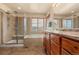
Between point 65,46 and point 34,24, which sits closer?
point 65,46

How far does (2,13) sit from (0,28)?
16 centimetres

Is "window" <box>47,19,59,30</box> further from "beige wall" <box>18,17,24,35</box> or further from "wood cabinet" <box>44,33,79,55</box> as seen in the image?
"beige wall" <box>18,17,24,35</box>

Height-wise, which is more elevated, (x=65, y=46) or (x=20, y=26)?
(x=20, y=26)

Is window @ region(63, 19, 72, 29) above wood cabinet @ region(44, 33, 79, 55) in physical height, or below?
above

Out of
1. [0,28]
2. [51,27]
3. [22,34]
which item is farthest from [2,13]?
[51,27]

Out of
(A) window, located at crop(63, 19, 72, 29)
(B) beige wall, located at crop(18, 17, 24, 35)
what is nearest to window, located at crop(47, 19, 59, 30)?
(A) window, located at crop(63, 19, 72, 29)

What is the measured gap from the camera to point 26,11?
1135 millimetres

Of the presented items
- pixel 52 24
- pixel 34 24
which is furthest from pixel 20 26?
pixel 52 24

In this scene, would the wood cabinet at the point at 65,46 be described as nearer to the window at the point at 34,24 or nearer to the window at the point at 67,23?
the window at the point at 67,23

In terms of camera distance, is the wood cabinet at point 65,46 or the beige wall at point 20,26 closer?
the wood cabinet at point 65,46

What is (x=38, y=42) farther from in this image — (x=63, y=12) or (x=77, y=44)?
(x=77, y=44)

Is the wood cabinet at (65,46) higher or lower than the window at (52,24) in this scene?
lower

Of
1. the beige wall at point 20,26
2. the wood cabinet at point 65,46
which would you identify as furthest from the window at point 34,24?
the wood cabinet at point 65,46

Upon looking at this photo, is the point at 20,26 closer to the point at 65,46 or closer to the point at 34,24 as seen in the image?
the point at 34,24
